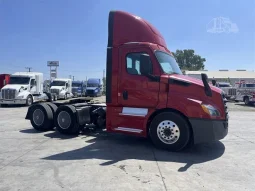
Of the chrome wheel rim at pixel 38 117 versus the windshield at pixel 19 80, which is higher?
the windshield at pixel 19 80

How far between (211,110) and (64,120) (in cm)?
461

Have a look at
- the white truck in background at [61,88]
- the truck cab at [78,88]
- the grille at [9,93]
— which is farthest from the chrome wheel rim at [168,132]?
the truck cab at [78,88]

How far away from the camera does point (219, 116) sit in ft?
18.9

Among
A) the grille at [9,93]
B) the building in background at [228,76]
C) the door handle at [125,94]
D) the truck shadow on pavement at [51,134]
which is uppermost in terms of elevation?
the building in background at [228,76]

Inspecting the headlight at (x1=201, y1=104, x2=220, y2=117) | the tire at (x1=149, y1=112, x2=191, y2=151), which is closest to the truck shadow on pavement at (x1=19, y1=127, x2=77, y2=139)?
the tire at (x1=149, y1=112, x2=191, y2=151)

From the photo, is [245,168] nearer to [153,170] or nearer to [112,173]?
[153,170]

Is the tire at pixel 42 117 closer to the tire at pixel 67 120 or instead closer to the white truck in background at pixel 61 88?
the tire at pixel 67 120

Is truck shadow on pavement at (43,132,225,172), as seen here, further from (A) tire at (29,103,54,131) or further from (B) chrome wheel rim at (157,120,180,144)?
(A) tire at (29,103,54,131)

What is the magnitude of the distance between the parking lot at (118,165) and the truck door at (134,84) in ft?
4.01

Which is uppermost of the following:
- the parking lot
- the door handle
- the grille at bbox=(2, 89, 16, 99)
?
the door handle

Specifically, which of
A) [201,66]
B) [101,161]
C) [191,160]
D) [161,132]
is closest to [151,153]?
[161,132]

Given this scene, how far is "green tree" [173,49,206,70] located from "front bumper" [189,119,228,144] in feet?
308

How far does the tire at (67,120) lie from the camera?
7594mm

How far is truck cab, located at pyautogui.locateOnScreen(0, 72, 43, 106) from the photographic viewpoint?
1911 cm
